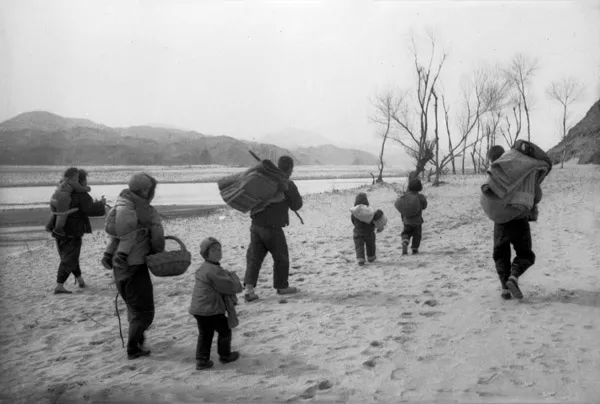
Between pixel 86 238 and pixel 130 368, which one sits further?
pixel 86 238

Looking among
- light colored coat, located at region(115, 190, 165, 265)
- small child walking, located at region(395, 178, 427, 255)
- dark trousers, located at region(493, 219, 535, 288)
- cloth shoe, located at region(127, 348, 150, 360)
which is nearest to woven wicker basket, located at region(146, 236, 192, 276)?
light colored coat, located at region(115, 190, 165, 265)

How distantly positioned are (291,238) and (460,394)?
8.55 metres

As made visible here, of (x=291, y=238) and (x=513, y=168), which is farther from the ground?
(x=513, y=168)

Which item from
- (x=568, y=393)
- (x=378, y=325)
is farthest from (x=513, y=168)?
(x=568, y=393)

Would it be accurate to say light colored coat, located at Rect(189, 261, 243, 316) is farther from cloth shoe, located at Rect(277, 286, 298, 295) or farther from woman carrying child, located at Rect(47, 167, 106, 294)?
woman carrying child, located at Rect(47, 167, 106, 294)

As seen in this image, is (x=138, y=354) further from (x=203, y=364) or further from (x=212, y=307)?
(x=212, y=307)

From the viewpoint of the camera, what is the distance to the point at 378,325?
466 cm

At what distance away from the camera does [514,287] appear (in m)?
4.98

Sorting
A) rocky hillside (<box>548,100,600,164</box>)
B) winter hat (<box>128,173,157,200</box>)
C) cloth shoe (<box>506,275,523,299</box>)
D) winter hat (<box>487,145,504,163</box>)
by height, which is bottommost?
cloth shoe (<box>506,275,523,299</box>)

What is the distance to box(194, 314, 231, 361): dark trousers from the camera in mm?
3971

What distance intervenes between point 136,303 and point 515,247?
3.82 metres

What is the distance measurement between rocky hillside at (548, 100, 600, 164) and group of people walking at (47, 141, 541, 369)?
31.0 meters

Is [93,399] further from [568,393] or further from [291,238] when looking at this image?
[291,238]

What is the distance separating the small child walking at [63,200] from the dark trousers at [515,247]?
5.43 m
